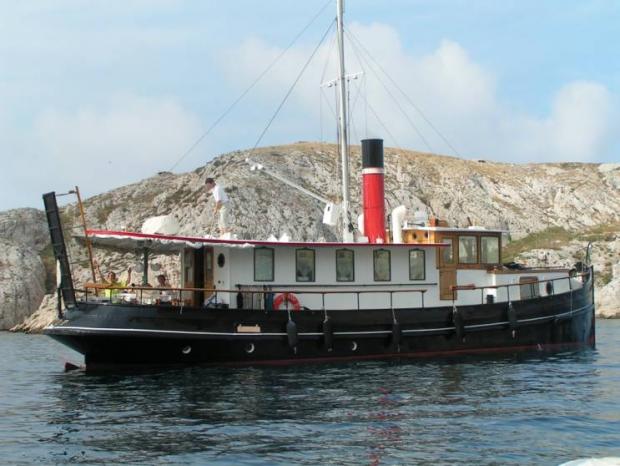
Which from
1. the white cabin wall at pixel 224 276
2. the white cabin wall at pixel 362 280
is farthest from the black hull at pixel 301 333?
the white cabin wall at pixel 224 276

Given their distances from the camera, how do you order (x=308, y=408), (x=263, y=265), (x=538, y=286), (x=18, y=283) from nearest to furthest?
(x=308, y=408) < (x=263, y=265) < (x=538, y=286) < (x=18, y=283)

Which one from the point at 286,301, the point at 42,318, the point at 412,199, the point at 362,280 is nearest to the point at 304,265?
the point at 286,301

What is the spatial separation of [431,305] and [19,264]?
135 ft

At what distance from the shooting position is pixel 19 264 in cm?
5656

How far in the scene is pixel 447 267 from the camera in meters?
23.8

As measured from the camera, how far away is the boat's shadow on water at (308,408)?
11.8 metres

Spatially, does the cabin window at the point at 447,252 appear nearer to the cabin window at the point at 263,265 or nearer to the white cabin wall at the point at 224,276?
the cabin window at the point at 263,265

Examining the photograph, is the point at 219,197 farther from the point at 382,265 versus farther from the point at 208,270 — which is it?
the point at 382,265

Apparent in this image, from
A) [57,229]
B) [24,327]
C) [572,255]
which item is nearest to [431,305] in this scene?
[57,229]

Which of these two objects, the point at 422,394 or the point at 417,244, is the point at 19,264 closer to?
the point at 417,244

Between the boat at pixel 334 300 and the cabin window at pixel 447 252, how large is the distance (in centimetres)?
4

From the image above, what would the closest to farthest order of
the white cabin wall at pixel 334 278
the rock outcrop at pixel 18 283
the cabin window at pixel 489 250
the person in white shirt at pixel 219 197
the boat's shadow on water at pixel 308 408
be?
1. the boat's shadow on water at pixel 308 408
2. the person in white shirt at pixel 219 197
3. the white cabin wall at pixel 334 278
4. the cabin window at pixel 489 250
5. the rock outcrop at pixel 18 283

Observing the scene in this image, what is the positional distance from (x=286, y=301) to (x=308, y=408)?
22.1ft

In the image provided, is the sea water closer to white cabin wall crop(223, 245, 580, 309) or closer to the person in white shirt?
white cabin wall crop(223, 245, 580, 309)
